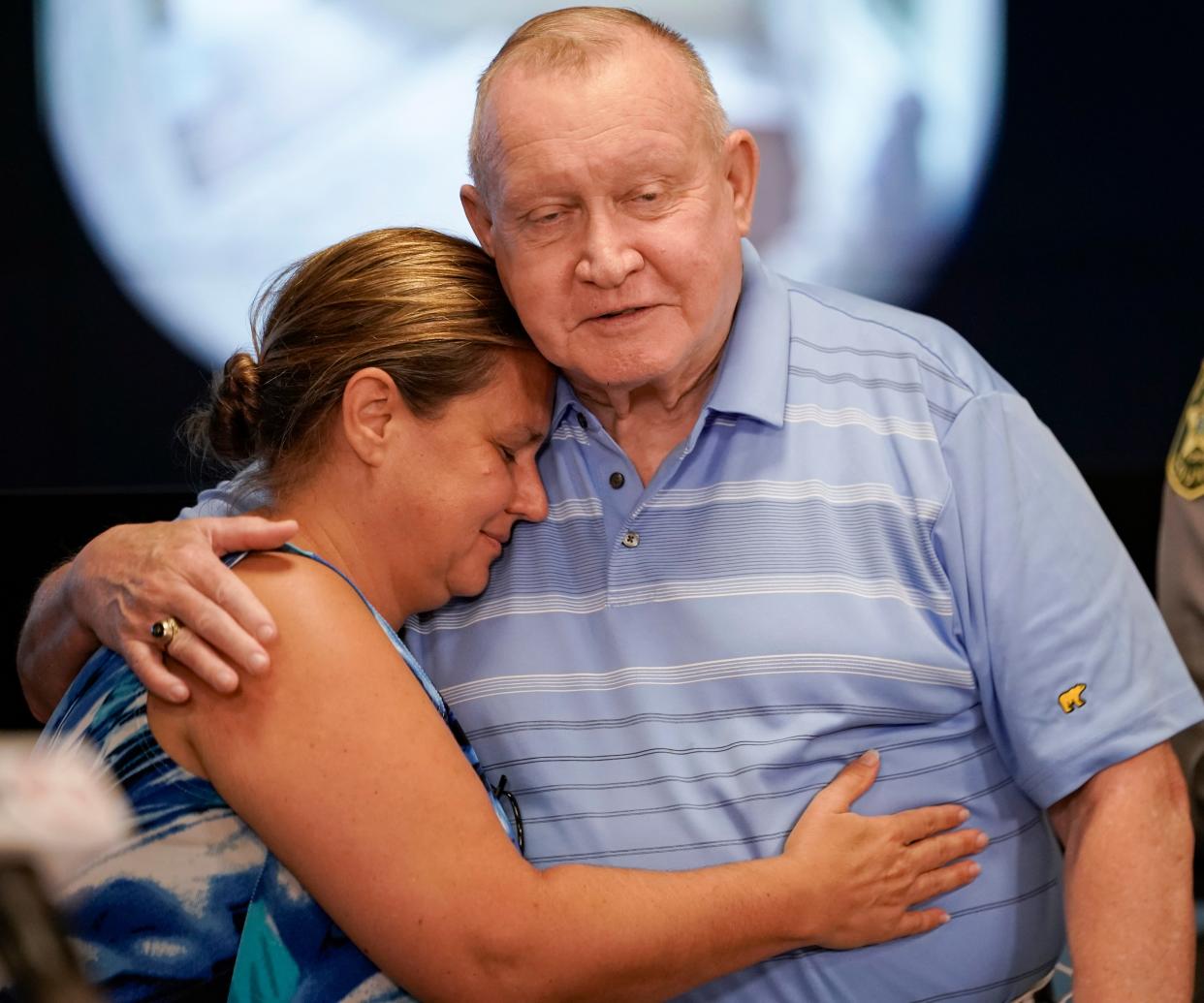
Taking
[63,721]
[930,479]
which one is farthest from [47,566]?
[930,479]

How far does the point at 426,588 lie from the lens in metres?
1.71

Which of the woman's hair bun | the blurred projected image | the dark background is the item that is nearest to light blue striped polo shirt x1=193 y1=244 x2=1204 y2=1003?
the woman's hair bun

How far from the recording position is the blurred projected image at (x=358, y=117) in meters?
2.94

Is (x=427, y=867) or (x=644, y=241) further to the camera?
(x=644, y=241)

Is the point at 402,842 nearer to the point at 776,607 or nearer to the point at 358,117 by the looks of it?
the point at 776,607

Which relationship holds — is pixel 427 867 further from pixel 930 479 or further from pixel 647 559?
pixel 930 479

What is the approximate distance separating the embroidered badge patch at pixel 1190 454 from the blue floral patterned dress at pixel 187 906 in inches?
48.5

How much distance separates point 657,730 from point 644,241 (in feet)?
1.84

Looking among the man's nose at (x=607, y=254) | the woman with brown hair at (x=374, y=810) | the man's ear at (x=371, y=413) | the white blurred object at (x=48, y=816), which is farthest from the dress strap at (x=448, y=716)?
the white blurred object at (x=48, y=816)

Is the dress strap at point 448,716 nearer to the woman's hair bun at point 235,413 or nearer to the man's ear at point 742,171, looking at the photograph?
the woman's hair bun at point 235,413

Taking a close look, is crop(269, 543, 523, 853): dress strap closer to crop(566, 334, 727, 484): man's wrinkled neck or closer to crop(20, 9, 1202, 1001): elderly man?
crop(20, 9, 1202, 1001): elderly man

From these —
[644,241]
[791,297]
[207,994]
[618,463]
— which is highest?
[644,241]

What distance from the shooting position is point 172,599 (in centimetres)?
144

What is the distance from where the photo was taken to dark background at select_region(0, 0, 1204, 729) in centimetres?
301
